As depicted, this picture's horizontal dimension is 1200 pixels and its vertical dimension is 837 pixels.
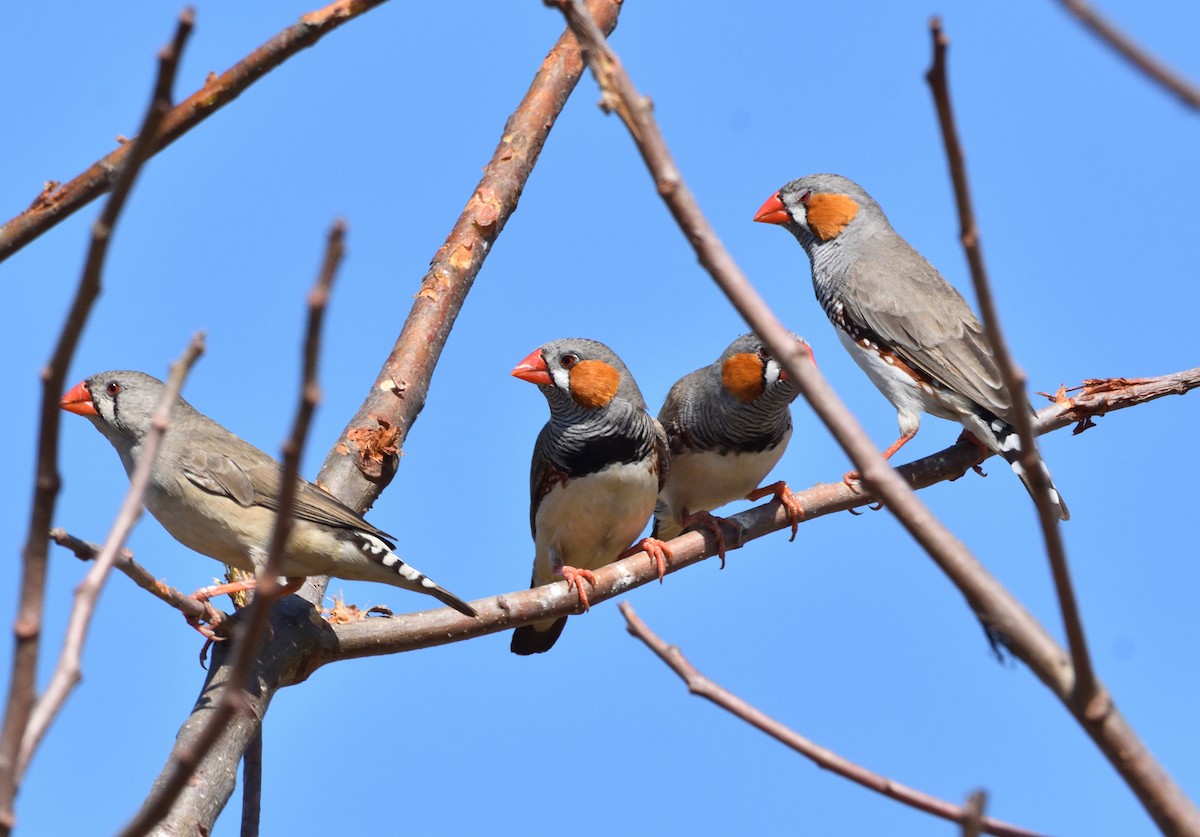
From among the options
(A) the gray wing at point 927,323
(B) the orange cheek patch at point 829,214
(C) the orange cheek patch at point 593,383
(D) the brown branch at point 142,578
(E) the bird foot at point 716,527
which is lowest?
(D) the brown branch at point 142,578

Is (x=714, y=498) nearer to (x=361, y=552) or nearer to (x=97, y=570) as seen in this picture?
(x=361, y=552)

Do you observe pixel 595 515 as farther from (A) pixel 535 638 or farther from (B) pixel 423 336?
(B) pixel 423 336

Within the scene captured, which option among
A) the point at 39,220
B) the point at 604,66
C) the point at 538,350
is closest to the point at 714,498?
the point at 538,350

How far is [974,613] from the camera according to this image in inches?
59.0

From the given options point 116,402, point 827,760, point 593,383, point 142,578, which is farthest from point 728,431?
point 827,760

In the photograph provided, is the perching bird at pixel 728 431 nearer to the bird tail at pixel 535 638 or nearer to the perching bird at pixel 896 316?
the perching bird at pixel 896 316

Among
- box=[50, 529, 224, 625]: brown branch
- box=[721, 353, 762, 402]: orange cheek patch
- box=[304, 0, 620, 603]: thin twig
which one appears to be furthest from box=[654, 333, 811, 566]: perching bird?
box=[50, 529, 224, 625]: brown branch

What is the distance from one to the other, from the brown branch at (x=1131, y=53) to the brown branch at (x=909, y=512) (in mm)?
489

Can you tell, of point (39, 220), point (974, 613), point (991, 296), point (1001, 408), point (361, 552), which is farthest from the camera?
point (1001, 408)

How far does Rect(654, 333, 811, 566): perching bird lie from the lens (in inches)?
241

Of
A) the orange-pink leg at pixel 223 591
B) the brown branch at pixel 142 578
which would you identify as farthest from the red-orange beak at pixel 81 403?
the brown branch at pixel 142 578

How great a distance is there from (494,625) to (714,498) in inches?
75.4

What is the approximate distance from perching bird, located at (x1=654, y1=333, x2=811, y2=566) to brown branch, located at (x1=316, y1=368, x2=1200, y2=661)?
0.41 m

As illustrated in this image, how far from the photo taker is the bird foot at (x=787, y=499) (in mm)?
5441
